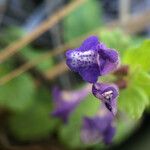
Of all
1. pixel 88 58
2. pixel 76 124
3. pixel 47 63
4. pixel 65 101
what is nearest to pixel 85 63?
pixel 88 58

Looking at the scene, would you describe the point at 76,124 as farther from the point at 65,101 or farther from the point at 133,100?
the point at 133,100

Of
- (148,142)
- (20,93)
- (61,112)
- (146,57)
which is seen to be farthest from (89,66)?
(148,142)

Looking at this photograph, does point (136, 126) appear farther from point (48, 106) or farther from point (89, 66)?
point (89, 66)

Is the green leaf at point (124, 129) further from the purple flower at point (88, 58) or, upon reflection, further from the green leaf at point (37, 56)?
the purple flower at point (88, 58)

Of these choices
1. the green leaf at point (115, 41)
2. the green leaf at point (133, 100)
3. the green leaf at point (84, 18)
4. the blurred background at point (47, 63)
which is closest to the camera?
the green leaf at point (133, 100)

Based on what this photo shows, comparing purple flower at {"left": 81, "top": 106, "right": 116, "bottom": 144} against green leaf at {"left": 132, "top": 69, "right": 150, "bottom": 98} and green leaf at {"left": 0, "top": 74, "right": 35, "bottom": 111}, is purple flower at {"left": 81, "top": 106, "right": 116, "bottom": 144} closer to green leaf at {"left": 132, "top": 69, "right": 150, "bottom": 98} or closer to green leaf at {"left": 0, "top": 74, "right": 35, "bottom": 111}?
green leaf at {"left": 132, "top": 69, "right": 150, "bottom": 98}

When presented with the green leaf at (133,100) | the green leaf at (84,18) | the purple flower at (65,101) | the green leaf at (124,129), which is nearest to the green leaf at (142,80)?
the green leaf at (133,100)
